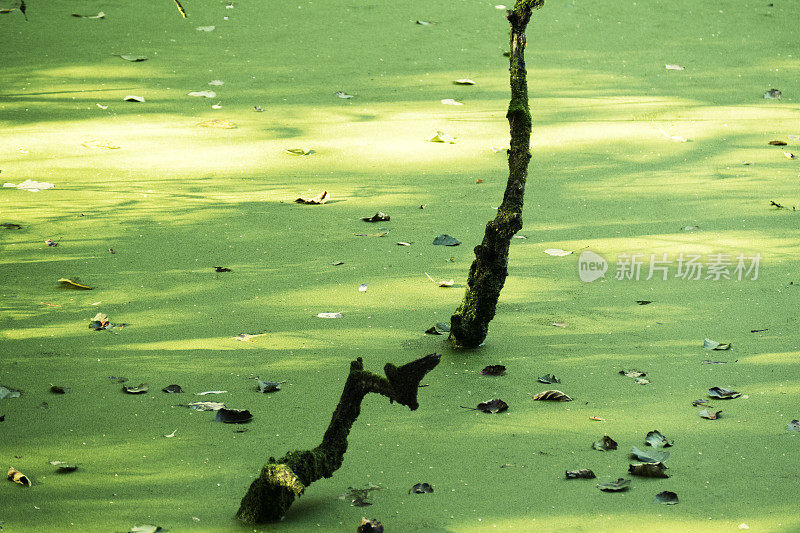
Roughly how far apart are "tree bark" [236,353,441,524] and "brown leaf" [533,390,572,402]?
0.45 metres

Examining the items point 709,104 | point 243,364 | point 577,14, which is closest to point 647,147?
point 709,104

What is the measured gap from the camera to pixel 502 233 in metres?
2.32

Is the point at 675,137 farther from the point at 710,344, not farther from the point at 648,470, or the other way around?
the point at 648,470

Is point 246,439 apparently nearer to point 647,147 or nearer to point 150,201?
point 150,201

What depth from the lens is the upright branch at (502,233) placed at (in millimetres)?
2324

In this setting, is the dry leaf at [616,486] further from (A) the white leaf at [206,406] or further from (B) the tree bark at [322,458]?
(A) the white leaf at [206,406]

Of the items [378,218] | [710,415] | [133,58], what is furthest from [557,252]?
[133,58]

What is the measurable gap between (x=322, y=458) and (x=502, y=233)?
0.89 m

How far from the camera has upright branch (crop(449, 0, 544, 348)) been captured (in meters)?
2.32

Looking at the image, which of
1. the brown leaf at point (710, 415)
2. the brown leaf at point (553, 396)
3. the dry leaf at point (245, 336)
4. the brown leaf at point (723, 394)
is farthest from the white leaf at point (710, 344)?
the dry leaf at point (245, 336)

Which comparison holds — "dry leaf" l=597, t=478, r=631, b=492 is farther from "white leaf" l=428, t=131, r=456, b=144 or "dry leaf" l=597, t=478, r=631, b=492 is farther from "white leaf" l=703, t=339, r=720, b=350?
"white leaf" l=428, t=131, r=456, b=144

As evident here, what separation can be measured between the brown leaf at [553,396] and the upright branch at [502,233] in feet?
0.92

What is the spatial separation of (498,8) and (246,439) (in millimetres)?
4337

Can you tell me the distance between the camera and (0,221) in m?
3.05
